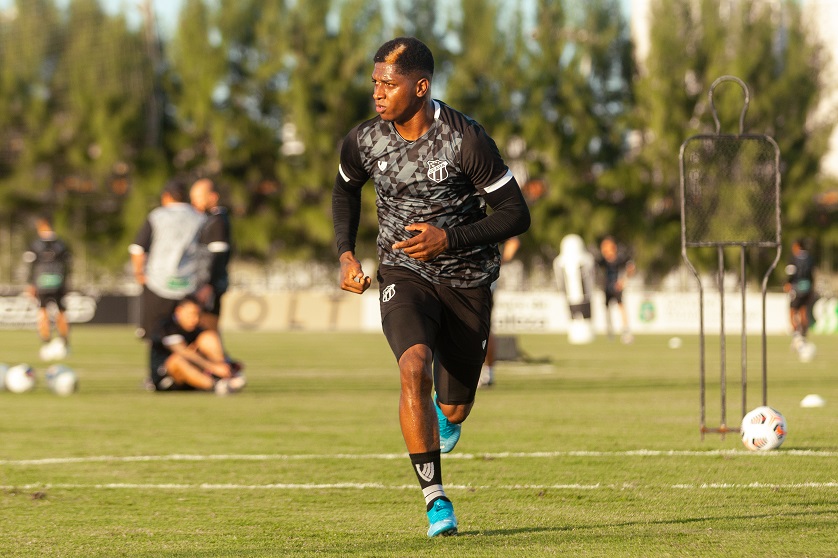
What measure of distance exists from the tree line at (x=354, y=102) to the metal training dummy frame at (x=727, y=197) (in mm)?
28525

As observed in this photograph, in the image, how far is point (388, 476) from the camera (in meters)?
8.41

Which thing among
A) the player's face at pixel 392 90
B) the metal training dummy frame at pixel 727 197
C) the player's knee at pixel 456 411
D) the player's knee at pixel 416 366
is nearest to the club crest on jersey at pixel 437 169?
the player's face at pixel 392 90

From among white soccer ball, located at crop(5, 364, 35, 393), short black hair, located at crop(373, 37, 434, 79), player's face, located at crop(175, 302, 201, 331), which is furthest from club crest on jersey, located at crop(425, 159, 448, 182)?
white soccer ball, located at crop(5, 364, 35, 393)

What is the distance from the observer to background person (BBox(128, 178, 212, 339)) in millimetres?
15117

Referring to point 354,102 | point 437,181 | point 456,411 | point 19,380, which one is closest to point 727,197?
point 19,380

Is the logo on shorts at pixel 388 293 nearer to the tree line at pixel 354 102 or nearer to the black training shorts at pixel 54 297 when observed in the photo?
the black training shorts at pixel 54 297

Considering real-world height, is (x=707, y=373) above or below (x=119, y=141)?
below

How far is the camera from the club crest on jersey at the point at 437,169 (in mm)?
6727

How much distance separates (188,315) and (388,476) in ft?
23.8

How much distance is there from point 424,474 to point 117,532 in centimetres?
141

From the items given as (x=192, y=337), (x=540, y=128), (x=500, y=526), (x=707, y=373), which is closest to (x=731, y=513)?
(x=500, y=526)

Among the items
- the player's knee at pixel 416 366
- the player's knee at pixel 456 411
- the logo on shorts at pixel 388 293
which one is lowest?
the player's knee at pixel 456 411

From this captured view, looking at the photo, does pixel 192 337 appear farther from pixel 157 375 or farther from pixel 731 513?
pixel 731 513

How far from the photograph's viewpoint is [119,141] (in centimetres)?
4778
